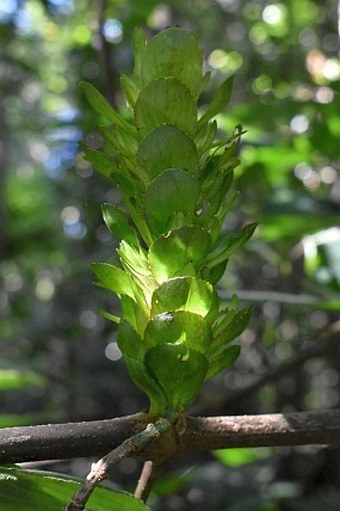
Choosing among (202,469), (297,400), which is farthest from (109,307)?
(202,469)

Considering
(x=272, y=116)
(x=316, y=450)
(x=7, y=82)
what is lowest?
(x=316, y=450)

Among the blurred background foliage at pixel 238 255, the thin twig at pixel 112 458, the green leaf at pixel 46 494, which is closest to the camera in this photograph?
the thin twig at pixel 112 458

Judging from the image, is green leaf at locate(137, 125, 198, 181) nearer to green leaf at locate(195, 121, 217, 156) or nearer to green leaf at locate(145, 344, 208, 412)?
green leaf at locate(195, 121, 217, 156)

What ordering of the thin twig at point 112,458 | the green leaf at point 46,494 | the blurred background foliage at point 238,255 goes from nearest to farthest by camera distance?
1. the thin twig at point 112,458
2. the green leaf at point 46,494
3. the blurred background foliage at point 238,255

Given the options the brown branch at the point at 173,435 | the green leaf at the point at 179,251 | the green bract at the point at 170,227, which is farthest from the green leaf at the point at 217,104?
the brown branch at the point at 173,435

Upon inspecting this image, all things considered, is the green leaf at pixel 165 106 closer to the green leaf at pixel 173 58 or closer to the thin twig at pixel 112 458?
the green leaf at pixel 173 58

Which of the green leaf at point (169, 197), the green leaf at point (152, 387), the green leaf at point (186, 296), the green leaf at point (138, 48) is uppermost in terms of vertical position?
the green leaf at point (138, 48)

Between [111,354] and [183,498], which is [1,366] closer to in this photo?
[183,498]

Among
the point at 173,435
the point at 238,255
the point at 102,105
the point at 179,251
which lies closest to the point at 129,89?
the point at 102,105
